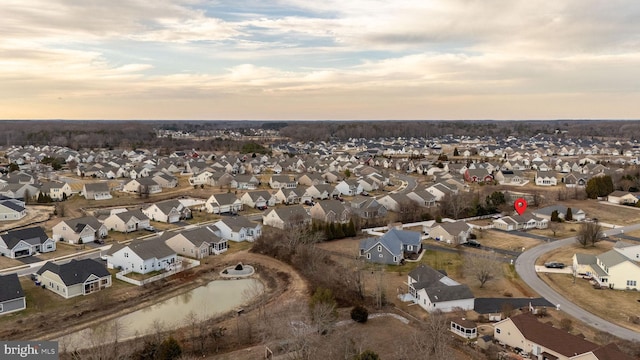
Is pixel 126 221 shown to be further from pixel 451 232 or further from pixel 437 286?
pixel 451 232

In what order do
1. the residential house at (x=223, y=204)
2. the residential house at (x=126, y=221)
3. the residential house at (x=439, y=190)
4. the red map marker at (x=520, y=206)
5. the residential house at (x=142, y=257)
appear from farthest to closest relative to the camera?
the residential house at (x=439, y=190) < the residential house at (x=223, y=204) < the red map marker at (x=520, y=206) < the residential house at (x=126, y=221) < the residential house at (x=142, y=257)

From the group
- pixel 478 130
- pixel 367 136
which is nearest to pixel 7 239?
pixel 367 136

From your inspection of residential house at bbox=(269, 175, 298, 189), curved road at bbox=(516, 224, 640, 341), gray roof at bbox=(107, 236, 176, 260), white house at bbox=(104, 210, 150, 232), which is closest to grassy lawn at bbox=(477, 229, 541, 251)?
curved road at bbox=(516, 224, 640, 341)

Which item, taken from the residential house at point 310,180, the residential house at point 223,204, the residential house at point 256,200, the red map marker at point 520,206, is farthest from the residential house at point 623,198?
the residential house at point 223,204

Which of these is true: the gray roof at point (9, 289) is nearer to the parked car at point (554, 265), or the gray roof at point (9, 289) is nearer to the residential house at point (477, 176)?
the parked car at point (554, 265)

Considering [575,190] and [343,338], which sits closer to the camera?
[343,338]

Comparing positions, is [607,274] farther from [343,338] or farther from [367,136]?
[367,136]

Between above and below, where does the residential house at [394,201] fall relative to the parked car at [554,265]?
above

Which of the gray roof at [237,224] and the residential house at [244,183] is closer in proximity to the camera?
the gray roof at [237,224]
